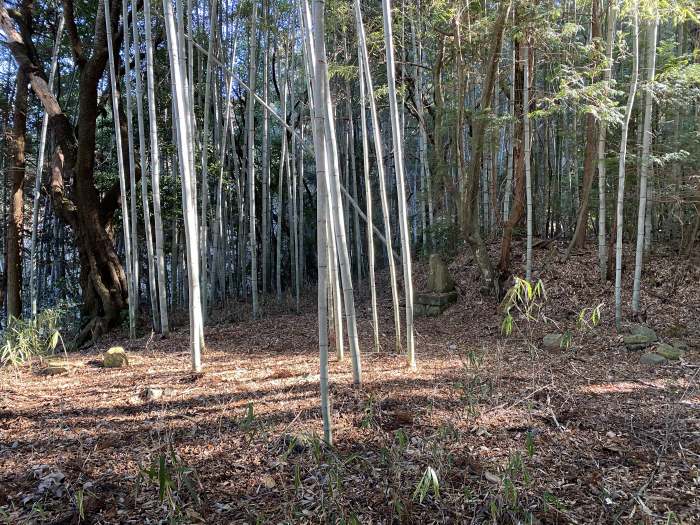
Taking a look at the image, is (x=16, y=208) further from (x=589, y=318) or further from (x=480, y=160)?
(x=589, y=318)

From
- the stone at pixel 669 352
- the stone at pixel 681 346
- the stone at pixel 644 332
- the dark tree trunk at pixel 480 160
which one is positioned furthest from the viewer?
the dark tree trunk at pixel 480 160

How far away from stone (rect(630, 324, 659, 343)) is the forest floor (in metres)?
0.36

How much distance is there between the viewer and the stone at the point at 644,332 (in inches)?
179

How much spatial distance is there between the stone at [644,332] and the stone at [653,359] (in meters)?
0.47

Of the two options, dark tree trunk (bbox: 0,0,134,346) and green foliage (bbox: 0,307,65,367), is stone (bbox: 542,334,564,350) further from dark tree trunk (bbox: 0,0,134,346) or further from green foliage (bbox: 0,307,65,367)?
dark tree trunk (bbox: 0,0,134,346)

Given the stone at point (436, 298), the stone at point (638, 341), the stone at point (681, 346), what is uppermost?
the stone at point (436, 298)

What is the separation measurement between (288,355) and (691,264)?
17.6 feet

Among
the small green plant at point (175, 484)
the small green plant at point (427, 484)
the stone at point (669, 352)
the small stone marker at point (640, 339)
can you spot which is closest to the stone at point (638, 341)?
the small stone marker at point (640, 339)

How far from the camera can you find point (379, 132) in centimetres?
525

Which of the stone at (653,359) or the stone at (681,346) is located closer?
the stone at (653,359)

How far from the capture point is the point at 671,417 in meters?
2.74

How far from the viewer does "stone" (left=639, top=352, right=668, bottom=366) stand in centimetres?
403

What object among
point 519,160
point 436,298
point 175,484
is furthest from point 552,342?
point 175,484

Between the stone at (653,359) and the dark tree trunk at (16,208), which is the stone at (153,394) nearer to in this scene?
the stone at (653,359)
